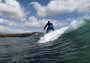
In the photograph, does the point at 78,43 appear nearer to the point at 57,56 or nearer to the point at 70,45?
the point at 70,45

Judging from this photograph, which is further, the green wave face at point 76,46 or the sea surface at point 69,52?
the sea surface at point 69,52

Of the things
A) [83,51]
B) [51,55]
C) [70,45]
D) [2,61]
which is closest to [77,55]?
[83,51]

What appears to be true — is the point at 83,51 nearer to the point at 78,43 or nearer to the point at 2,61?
the point at 78,43

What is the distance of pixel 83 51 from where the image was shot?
8.77 meters

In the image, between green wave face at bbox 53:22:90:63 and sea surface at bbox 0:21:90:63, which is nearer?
green wave face at bbox 53:22:90:63

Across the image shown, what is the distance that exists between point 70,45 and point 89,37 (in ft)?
3.31

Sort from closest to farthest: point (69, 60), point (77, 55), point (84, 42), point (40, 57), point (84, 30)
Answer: point (69, 60), point (77, 55), point (40, 57), point (84, 42), point (84, 30)

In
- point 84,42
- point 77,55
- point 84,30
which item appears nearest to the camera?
point 77,55

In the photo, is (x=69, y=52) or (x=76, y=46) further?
(x=76, y=46)

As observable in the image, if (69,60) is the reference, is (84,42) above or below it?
above

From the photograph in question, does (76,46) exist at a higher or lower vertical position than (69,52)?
higher

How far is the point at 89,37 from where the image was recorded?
1023 centimetres

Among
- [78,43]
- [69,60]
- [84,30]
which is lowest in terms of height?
[69,60]

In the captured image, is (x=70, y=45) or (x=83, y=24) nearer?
(x=70, y=45)
